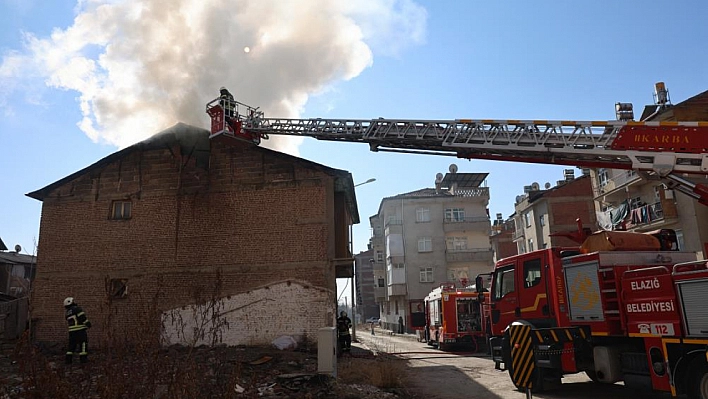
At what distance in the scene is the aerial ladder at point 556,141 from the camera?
10.1m

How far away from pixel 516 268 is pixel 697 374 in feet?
13.7

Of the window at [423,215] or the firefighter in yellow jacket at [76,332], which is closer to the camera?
the firefighter in yellow jacket at [76,332]

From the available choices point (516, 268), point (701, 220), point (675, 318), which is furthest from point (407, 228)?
point (675, 318)

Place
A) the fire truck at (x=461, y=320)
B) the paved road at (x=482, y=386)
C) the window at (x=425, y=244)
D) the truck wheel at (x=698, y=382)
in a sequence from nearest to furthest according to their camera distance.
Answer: the truck wheel at (x=698, y=382) → the paved road at (x=482, y=386) → the fire truck at (x=461, y=320) → the window at (x=425, y=244)

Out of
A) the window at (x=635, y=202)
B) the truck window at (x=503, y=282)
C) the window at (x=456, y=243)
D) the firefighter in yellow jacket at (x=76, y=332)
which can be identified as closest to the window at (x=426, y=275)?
the window at (x=456, y=243)

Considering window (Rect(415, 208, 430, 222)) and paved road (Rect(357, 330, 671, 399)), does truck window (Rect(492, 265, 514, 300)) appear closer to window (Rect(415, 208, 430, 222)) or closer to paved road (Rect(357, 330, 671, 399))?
paved road (Rect(357, 330, 671, 399))

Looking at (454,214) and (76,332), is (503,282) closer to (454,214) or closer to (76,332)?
(76,332)

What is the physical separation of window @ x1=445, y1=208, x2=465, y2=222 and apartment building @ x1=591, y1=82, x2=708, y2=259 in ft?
44.2

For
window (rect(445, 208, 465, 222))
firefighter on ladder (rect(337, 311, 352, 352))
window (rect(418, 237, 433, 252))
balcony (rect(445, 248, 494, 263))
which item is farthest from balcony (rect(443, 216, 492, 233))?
firefighter on ladder (rect(337, 311, 352, 352))

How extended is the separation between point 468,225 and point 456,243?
1897 millimetres

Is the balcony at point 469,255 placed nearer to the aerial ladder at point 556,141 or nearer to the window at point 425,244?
the window at point 425,244

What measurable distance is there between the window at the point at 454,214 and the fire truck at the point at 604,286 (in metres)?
30.5

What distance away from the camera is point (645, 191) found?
27.5 m

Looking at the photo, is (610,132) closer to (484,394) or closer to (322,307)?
(484,394)
